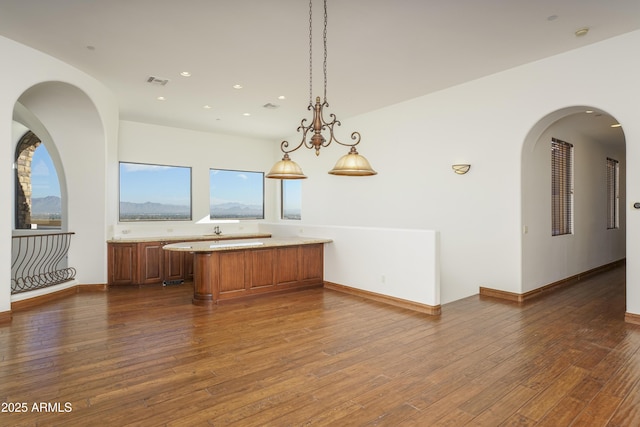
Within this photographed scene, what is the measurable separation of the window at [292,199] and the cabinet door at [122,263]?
4.16m

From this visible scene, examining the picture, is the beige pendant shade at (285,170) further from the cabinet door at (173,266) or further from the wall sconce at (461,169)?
the cabinet door at (173,266)

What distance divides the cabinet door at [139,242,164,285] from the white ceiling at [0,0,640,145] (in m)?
2.80

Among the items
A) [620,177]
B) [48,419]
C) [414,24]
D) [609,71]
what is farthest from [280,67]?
[620,177]

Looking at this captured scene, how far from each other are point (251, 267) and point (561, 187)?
5633mm

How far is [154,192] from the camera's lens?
8.33m

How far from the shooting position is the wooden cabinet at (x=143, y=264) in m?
6.64

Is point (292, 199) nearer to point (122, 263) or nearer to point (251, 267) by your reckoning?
point (251, 267)

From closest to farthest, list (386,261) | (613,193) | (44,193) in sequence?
(386,261), (44,193), (613,193)

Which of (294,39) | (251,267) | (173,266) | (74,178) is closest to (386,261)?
(251,267)

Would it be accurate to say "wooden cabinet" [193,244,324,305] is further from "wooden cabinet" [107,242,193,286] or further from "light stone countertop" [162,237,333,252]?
"wooden cabinet" [107,242,193,286]

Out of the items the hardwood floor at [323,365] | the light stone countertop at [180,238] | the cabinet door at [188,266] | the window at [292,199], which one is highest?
the window at [292,199]

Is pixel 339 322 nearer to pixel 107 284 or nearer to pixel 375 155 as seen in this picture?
pixel 375 155

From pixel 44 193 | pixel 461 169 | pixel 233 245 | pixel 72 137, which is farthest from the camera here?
pixel 44 193

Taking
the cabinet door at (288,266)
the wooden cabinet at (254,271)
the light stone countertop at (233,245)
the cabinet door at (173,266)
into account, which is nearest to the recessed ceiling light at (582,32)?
the light stone countertop at (233,245)
